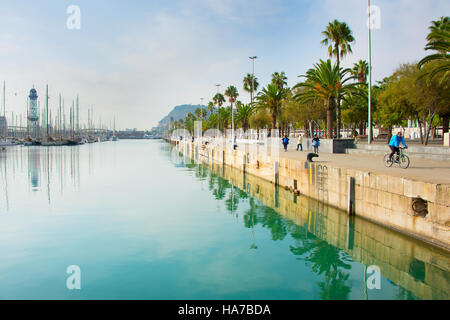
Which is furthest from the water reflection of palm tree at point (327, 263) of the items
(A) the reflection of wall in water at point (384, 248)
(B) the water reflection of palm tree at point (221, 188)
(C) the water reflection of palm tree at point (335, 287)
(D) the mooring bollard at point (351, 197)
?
(B) the water reflection of palm tree at point (221, 188)

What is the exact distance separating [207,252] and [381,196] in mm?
6453

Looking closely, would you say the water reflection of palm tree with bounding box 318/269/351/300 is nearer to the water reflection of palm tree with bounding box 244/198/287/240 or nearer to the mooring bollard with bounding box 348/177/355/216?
the water reflection of palm tree with bounding box 244/198/287/240

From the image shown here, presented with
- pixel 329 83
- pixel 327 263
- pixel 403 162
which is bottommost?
pixel 327 263

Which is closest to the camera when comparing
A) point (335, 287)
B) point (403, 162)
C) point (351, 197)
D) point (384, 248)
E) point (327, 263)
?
point (335, 287)

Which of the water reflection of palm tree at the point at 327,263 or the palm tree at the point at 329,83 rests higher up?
the palm tree at the point at 329,83

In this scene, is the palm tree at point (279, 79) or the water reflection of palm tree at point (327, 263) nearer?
the water reflection of palm tree at point (327, 263)

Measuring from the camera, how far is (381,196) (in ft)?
41.3

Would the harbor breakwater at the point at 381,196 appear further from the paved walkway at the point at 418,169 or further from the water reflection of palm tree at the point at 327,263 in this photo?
the water reflection of palm tree at the point at 327,263

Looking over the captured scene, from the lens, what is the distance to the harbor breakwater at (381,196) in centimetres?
1006

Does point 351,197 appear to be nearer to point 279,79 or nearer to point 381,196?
point 381,196

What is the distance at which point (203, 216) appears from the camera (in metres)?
17.2

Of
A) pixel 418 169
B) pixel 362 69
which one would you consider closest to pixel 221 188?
pixel 418 169

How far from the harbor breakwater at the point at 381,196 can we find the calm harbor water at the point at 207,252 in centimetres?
45
